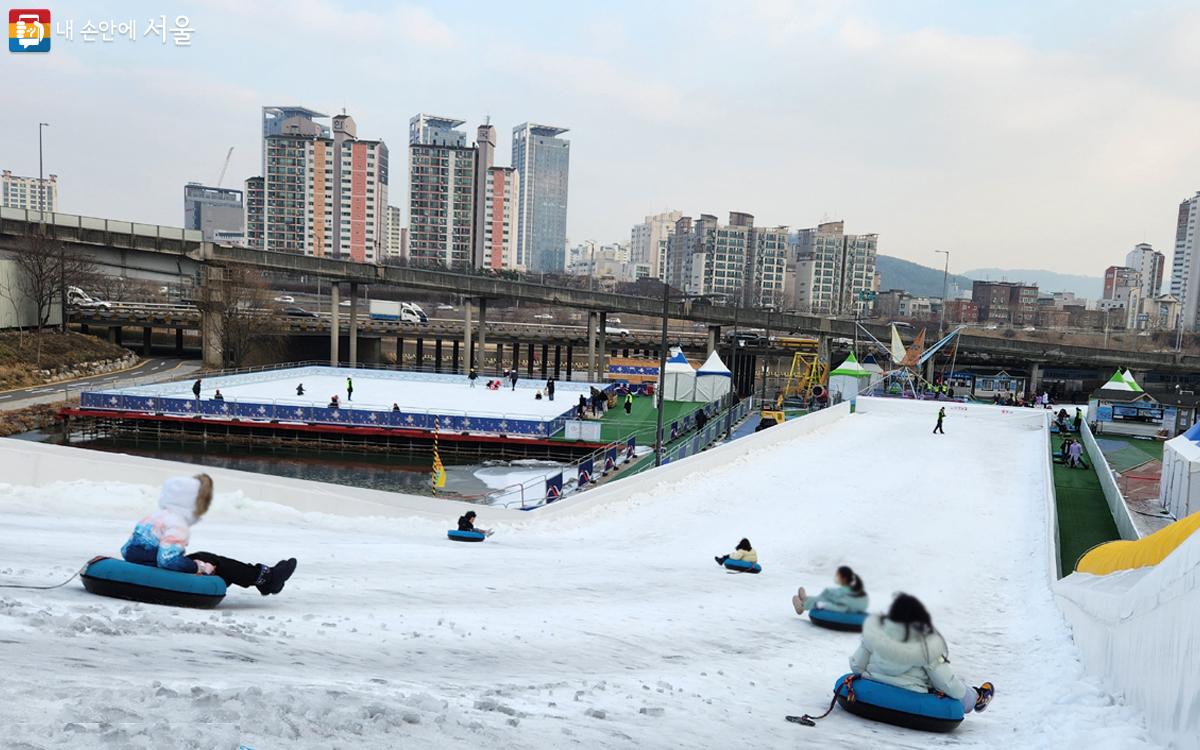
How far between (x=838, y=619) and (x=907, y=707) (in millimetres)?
1868

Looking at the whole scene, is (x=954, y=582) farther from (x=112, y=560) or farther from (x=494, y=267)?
(x=494, y=267)

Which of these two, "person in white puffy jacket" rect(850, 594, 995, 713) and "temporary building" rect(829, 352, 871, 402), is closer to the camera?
"person in white puffy jacket" rect(850, 594, 995, 713)

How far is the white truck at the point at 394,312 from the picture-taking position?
76.3 metres

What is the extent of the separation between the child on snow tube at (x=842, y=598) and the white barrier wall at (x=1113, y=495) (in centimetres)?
836

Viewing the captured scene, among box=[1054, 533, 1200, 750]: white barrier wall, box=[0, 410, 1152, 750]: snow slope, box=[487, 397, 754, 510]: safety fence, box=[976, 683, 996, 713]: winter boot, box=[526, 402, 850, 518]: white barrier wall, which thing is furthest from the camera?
box=[487, 397, 754, 510]: safety fence

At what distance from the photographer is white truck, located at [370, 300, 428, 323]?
7631 centimetres

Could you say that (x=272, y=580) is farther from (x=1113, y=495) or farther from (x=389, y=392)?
(x=389, y=392)

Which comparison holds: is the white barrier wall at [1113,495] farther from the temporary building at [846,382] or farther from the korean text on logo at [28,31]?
the korean text on logo at [28,31]

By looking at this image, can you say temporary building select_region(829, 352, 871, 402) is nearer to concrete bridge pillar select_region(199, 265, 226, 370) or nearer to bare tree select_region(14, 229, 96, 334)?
concrete bridge pillar select_region(199, 265, 226, 370)

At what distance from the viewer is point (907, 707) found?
4.95 meters

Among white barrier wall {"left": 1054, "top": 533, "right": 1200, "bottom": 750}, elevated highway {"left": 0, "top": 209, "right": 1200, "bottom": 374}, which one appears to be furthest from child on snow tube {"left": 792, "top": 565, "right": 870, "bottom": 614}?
elevated highway {"left": 0, "top": 209, "right": 1200, "bottom": 374}

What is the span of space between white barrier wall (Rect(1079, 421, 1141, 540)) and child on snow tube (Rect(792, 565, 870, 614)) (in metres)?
8.36

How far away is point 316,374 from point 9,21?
2285cm

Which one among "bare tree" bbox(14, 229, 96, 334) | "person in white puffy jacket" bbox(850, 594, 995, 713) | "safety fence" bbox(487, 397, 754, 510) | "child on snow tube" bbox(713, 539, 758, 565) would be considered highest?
"bare tree" bbox(14, 229, 96, 334)
